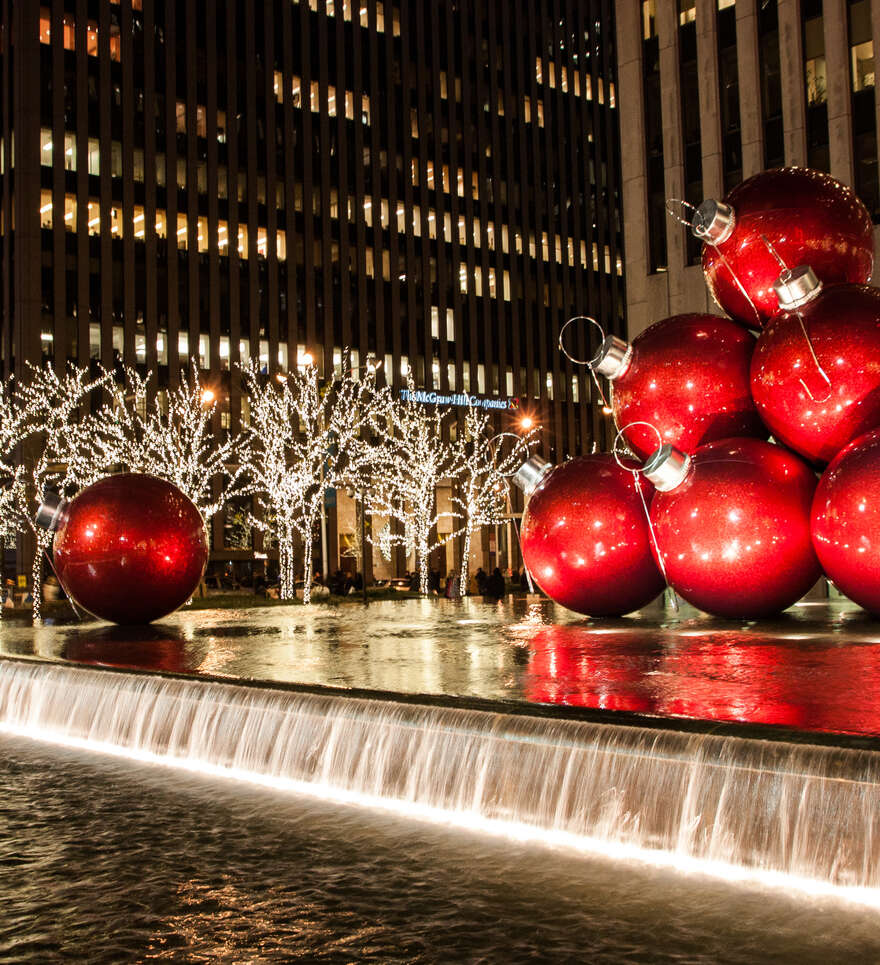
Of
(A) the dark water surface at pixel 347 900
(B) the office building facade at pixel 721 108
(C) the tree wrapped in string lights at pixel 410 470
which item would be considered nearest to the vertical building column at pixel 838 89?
(B) the office building facade at pixel 721 108

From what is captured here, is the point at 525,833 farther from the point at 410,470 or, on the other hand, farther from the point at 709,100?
the point at 410,470

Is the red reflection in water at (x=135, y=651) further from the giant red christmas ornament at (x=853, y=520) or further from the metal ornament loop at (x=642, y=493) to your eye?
the giant red christmas ornament at (x=853, y=520)

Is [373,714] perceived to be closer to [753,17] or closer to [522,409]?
[753,17]

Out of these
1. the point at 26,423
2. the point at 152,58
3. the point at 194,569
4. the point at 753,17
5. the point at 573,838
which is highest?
the point at 152,58

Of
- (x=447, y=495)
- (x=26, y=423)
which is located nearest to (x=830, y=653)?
(x=26, y=423)

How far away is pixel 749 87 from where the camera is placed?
32.9m

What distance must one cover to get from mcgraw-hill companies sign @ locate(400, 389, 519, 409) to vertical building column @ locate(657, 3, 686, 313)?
3694 centimetres

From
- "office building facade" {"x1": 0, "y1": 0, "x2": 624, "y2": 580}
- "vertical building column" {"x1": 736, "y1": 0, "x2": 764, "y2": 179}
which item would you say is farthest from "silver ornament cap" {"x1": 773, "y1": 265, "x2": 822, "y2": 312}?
"office building facade" {"x1": 0, "y1": 0, "x2": 624, "y2": 580}

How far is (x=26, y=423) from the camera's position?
53688 mm

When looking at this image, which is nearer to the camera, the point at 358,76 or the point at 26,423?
the point at 26,423

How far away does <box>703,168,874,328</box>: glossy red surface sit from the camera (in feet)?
37.4

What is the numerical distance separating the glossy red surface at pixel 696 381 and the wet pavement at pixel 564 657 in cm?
207

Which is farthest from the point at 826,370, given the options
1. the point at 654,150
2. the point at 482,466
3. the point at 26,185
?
the point at 482,466

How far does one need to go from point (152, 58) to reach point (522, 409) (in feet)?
102
